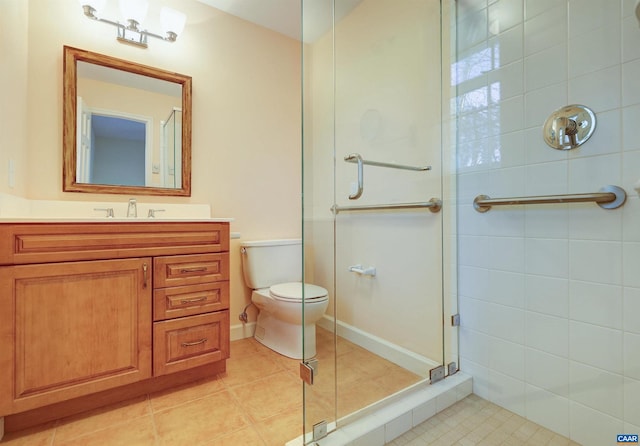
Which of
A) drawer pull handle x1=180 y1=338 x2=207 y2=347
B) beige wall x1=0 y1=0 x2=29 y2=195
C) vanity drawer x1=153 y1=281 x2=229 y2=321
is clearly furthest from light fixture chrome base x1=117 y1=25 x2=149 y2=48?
drawer pull handle x1=180 y1=338 x2=207 y2=347

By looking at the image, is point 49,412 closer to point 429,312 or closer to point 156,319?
point 156,319

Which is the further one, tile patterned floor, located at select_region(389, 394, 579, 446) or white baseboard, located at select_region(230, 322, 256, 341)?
white baseboard, located at select_region(230, 322, 256, 341)

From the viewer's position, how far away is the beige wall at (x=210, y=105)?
1.55 m

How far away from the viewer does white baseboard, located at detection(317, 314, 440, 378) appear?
4.69ft

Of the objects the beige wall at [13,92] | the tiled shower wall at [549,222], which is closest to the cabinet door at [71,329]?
the beige wall at [13,92]

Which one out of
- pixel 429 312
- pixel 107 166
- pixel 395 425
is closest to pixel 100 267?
pixel 107 166

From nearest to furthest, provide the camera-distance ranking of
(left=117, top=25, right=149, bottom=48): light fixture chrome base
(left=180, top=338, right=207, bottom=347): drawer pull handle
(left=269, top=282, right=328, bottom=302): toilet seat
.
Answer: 1. (left=269, top=282, right=328, bottom=302): toilet seat
2. (left=180, top=338, right=207, bottom=347): drawer pull handle
3. (left=117, top=25, right=149, bottom=48): light fixture chrome base

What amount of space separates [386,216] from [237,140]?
4.07 ft

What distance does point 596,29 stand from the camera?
1.04 metres

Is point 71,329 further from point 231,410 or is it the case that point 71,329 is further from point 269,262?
point 269,262

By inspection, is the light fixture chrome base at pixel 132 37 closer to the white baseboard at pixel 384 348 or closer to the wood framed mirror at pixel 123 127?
the wood framed mirror at pixel 123 127

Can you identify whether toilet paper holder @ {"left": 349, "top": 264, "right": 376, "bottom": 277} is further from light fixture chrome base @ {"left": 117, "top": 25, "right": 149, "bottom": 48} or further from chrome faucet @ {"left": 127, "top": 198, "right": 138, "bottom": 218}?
light fixture chrome base @ {"left": 117, "top": 25, "right": 149, "bottom": 48}

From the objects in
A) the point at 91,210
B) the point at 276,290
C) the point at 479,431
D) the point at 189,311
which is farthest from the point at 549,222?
the point at 91,210

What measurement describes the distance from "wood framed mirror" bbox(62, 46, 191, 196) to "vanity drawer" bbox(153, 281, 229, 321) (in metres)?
0.72
